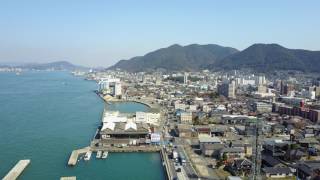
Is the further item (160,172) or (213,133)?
(213,133)

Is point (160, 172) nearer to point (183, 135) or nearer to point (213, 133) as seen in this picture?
point (183, 135)

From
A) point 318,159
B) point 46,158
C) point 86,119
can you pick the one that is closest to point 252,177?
point 318,159

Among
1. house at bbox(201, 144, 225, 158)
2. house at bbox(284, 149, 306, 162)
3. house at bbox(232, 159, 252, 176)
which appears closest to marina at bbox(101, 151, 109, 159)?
house at bbox(201, 144, 225, 158)

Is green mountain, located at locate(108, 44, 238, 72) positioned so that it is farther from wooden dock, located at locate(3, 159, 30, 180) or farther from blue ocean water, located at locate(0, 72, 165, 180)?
wooden dock, located at locate(3, 159, 30, 180)

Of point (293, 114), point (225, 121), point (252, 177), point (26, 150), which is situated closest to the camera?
point (252, 177)

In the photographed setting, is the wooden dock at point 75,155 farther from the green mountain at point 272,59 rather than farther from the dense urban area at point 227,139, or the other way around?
the green mountain at point 272,59

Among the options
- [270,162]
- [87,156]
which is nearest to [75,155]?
[87,156]
